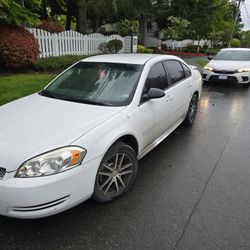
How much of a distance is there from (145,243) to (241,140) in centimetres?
329


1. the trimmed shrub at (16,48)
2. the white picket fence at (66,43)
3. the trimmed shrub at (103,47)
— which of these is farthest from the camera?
the trimmed shrub at (103,47)

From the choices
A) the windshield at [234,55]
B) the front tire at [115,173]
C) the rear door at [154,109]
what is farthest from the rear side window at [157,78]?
the windshield at [234,55]

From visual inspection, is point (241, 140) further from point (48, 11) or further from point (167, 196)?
point (48, 11)

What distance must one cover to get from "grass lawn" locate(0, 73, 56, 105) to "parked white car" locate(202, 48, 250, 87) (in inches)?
234

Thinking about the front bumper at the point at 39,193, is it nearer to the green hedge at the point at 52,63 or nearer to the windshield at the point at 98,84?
the windshield at the point at 98,84

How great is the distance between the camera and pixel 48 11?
956 inches

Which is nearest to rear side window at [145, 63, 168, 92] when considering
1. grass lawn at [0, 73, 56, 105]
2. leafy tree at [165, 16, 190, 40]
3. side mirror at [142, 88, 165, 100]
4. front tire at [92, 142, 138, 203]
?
side mirror at [142, 88, 165, 100]

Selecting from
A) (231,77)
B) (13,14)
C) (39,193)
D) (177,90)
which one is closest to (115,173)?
(39,193)

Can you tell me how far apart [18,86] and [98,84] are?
4.63m

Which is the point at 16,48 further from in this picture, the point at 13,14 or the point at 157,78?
the point at 157,78

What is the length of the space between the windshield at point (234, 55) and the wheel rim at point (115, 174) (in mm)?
9153

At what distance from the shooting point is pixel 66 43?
12914 mm

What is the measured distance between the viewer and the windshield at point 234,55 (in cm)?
1077

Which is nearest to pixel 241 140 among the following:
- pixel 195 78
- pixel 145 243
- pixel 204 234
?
pixel 195 78
